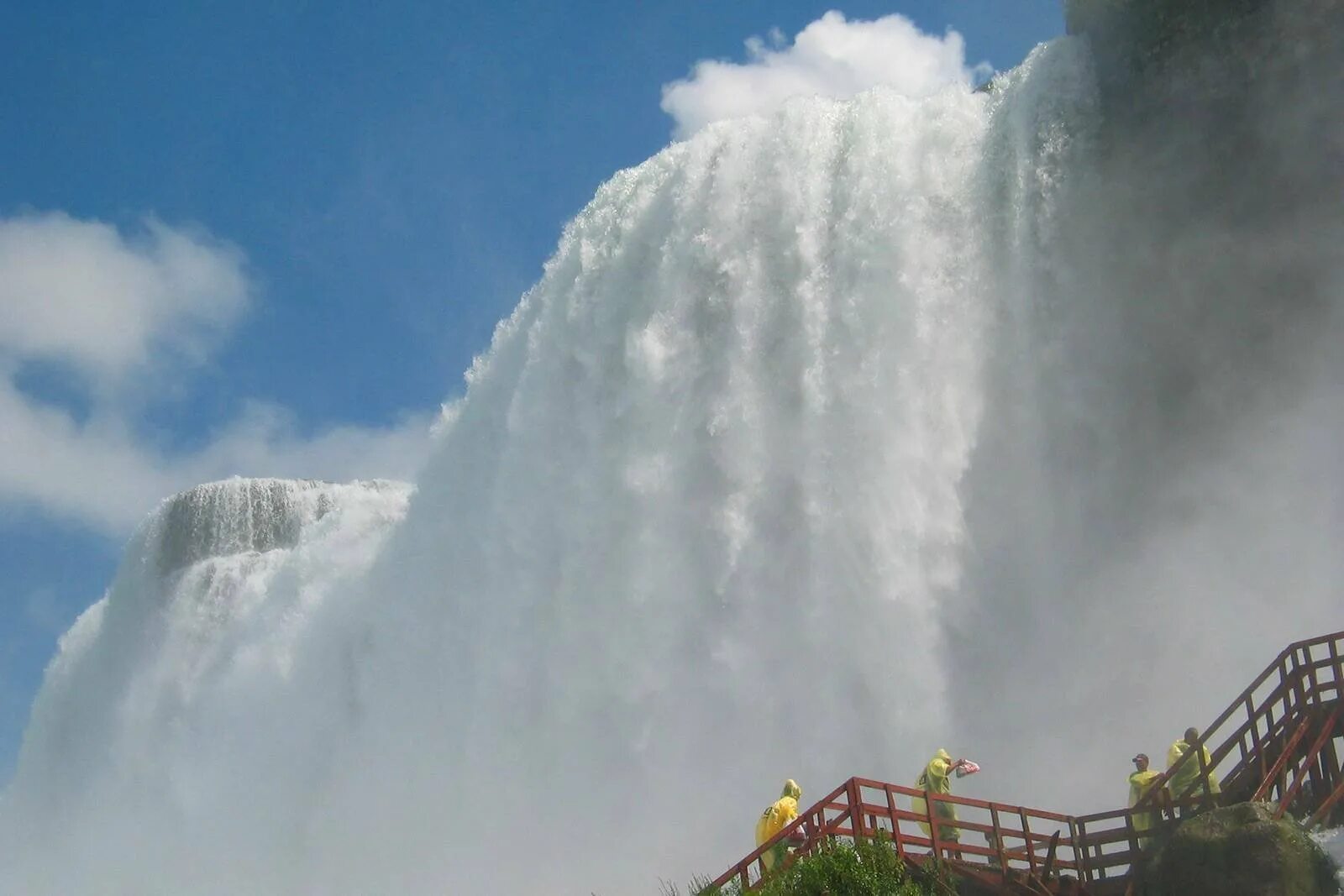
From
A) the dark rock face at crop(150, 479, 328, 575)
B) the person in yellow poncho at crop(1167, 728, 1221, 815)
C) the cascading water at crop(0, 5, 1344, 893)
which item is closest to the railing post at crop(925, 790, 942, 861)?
the person in yellow poncho at crop(1167, 728, 1221, 815)

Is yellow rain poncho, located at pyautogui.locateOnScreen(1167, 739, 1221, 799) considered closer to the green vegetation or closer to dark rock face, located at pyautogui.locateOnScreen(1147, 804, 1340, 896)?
dark rock face, located at pyautogui.locateOnScreen(1147, 804, 1340, 896)

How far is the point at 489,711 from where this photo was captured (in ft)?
81.1

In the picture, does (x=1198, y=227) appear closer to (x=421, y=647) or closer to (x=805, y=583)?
(x=805, y=583)

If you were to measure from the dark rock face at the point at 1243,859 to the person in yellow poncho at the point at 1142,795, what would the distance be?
1076 mm

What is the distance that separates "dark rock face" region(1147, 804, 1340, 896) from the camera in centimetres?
1023

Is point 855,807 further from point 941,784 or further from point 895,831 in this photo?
point 941,784

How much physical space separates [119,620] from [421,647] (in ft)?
73.5

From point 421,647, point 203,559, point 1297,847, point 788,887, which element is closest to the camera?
point 1297,847

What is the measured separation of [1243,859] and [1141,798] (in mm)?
1949

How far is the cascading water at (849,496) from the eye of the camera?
64.3 feet

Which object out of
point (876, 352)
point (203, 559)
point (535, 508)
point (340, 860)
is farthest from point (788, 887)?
point (203, 559)

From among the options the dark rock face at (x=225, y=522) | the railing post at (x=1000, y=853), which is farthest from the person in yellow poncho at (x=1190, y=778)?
the dark rock face at (x=225, y=522)

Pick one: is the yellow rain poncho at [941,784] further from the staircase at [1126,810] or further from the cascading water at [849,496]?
the cascading water at [849,496]

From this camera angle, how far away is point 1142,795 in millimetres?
12383
